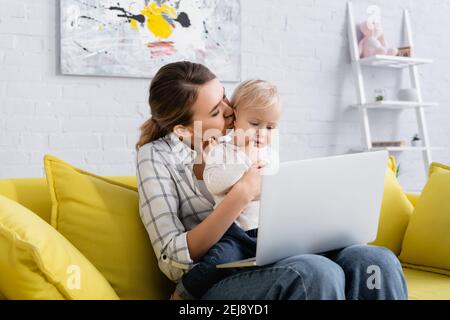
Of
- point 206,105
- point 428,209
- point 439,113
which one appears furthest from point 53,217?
point 439,113

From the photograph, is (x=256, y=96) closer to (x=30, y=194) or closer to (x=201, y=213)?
(x=201, y=213)

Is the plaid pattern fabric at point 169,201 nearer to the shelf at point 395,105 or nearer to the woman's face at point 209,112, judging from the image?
the woman's face at point 209,112

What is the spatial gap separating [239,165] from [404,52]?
2.79 metres

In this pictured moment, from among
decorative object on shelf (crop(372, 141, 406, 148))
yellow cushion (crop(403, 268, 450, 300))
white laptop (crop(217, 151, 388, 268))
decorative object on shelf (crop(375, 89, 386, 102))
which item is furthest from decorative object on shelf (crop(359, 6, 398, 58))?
white laptop (crop(217, 151, 388, 268))

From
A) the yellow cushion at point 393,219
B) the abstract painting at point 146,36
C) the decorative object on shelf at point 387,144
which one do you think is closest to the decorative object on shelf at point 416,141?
the decorative object on shelf at point 387,144

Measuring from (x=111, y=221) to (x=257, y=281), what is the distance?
48cm

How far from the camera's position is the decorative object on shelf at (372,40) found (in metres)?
3.77

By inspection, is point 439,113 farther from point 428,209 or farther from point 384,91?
point 428,209

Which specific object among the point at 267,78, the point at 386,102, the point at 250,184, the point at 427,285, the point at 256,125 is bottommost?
the point at 427,285

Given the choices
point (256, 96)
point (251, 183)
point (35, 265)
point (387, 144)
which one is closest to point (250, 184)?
point (251, 183)

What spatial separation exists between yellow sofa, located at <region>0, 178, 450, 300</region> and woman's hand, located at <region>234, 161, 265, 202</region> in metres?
0.36

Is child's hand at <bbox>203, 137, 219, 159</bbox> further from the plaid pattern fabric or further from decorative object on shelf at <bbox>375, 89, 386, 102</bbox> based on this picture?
decorative object on shelf at <bbox>375, 89, 386, 102</bbox>

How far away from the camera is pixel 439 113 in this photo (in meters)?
4.21

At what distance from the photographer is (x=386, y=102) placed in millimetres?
3668
